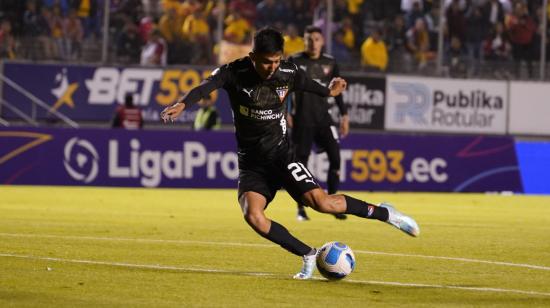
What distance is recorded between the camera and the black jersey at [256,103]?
1016 centimetres

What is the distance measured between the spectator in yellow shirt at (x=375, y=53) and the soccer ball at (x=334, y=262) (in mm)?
18545

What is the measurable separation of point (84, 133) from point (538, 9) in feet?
37.7

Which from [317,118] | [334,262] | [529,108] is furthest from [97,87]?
[334,262]

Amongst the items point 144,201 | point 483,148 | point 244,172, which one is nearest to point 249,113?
point 244,172

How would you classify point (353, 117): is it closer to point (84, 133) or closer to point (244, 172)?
point (84, 133)

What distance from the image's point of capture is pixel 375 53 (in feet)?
92.6

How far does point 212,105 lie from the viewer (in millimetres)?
27844

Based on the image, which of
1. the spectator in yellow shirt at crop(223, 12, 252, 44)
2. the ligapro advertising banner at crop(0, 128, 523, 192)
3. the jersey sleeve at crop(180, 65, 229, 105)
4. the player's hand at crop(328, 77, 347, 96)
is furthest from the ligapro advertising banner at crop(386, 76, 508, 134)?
the jersey sleeve at crop(180, 65, 229, 105)

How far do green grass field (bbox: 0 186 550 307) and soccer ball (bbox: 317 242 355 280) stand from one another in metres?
0.08

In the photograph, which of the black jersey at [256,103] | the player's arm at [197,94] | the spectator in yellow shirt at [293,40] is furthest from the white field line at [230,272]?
the spectator in yellow shirt at [293,40]

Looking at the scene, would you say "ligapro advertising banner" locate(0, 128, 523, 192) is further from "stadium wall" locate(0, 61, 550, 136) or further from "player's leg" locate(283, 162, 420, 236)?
"player's leg" locate(283, 162, 420, 236)

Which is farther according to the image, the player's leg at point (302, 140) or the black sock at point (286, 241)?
the player's leg at point (302, 140)

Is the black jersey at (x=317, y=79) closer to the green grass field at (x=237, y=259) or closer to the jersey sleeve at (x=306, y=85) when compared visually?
the green grass field at (x=237, y=259)

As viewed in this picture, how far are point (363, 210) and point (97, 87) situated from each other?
17.3m
